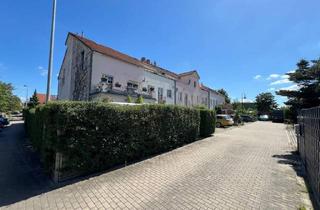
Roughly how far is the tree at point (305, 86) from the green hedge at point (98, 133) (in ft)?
23.5

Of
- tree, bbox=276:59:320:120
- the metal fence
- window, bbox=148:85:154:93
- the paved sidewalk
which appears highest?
window, bbox=148:85:154:93

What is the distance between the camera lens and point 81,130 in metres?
6.14

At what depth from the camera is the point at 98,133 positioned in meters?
6.55

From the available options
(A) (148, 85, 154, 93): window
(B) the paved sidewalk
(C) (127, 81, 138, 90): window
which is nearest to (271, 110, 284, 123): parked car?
(A) (148, 85, 154, 93): window

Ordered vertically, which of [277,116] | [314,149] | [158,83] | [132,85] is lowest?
[314,149]

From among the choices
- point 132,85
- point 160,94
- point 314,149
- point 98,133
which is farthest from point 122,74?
point 314,149

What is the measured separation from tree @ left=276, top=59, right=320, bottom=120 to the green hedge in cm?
716

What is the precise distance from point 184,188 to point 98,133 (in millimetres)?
3408

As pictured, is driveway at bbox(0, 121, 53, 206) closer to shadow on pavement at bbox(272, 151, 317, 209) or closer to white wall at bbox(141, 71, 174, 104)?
shadow on pavement at bbox(272, 151, 317, 209)

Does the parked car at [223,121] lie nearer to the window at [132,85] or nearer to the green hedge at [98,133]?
the window at [132,85]

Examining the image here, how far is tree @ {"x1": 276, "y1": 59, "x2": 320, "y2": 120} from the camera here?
9.12 meters

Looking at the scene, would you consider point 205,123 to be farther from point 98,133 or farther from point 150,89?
point 98,133

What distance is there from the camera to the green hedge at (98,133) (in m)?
5.86

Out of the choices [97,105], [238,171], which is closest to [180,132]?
[238,171]
